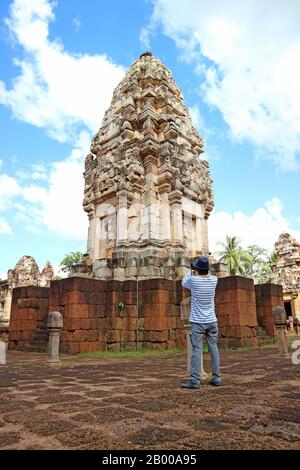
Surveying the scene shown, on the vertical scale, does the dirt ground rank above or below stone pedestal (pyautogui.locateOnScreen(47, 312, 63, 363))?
below

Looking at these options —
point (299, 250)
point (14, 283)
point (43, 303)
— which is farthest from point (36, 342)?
point (299, 250)

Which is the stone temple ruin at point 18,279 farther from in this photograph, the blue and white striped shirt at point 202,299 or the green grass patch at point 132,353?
the blue and white striped shirt at point 202,299

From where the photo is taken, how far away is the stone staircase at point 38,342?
1086cm

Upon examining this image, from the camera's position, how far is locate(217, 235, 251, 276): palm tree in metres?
38.1

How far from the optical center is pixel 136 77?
1508 centimetres

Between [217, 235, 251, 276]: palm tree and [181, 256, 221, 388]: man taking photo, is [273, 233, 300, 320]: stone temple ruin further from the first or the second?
[181, 256, 221, 388]: man taking photo

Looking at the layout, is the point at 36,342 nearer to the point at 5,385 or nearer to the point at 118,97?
the point at 5,385

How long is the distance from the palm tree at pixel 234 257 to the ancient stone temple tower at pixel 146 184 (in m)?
24.4

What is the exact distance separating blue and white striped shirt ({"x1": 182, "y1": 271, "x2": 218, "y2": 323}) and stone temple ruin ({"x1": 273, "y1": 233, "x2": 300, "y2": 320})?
26.5 m

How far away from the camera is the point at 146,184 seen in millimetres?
12977

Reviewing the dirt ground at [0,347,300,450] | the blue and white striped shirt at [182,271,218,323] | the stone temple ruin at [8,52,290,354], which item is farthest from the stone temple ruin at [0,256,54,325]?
the blue and white striped shirt at [182,271,218,323]

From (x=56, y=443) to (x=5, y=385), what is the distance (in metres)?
2.73

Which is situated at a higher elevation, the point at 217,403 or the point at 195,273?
the point at 195,273
